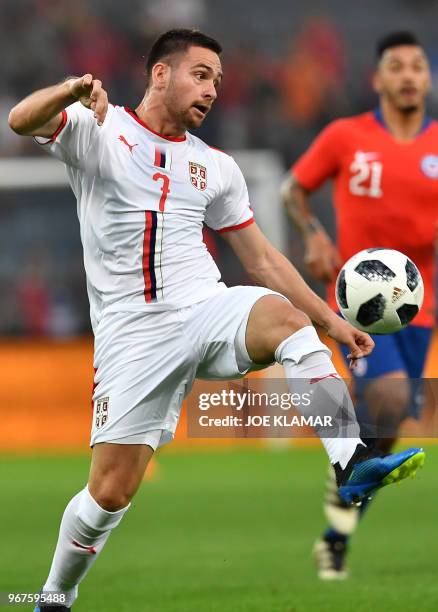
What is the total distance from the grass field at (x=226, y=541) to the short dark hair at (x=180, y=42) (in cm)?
A: 245

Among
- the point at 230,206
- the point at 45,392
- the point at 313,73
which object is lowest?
the point at 45,392

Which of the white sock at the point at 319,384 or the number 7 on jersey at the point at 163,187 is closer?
the white sock at the point at 319,384

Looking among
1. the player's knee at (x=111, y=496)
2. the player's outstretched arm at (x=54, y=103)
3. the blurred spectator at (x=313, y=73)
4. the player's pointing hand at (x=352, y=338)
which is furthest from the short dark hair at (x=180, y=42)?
the blurred spectator at (x=313, y=73)

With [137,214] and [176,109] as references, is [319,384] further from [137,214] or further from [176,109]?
→ [176,109]

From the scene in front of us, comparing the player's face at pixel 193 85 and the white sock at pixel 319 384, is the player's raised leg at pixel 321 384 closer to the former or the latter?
the white sock at pixel 319 384

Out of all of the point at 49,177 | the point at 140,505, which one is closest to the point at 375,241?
the point at 140,505

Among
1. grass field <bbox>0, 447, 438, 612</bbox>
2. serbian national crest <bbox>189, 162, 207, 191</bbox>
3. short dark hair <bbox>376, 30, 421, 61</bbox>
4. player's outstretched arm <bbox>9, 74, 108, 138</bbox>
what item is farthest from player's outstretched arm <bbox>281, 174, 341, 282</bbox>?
player's outstretched arm <bbox>9, 74, 108, 138</bbox>

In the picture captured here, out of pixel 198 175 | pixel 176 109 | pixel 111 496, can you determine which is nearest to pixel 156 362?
→ pixel 111 496

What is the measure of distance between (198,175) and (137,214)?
13.9 inches

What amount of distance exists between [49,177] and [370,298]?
36.5 feet

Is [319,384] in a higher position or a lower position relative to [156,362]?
higher

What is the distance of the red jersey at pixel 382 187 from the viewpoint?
25.6 ft

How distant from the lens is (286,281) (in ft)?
18.4

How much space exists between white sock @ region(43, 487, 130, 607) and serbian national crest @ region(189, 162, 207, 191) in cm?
135
